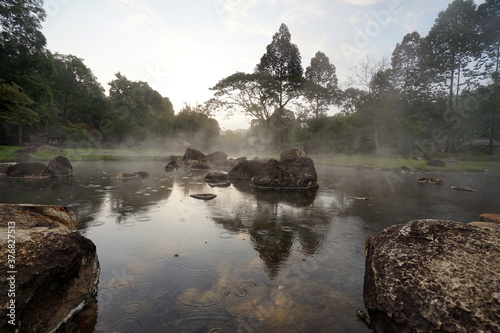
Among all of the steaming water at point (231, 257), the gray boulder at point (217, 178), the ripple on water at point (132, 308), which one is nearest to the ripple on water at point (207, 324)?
the steaming water at point (231, 257)

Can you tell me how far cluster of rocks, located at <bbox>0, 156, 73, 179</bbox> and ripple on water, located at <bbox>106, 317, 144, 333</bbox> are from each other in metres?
13.3

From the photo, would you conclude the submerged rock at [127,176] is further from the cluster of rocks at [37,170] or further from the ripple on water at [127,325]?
the ripple on water at [127,325]

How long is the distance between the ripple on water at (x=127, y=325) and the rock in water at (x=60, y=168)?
13517 mm

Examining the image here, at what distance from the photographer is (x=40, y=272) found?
212 centimetres

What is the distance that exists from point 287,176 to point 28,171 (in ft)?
42.1

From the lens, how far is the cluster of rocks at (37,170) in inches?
448

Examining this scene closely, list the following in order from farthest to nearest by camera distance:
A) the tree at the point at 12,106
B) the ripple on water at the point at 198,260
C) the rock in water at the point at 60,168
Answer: the tree at the point at 12,106, the rock in water at the point at 60,168, the ripple on water at the point at 198,260

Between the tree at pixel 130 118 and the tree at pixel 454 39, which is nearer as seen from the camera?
the tree at pixel 454 39

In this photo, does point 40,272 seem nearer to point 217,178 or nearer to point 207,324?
point 207,324

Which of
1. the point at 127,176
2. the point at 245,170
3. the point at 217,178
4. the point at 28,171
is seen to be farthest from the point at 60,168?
the point at 245,170

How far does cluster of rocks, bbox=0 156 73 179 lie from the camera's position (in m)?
11.4

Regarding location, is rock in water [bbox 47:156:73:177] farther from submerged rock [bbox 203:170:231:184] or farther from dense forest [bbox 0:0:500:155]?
dense forest [bbox 0:0:500:155]

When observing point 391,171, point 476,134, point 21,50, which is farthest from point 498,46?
point 21,50

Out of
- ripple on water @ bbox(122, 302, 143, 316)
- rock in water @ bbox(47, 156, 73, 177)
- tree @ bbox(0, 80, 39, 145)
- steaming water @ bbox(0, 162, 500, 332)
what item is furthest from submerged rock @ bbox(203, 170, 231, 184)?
tree @ bbox(0, 80, 39, 145)
